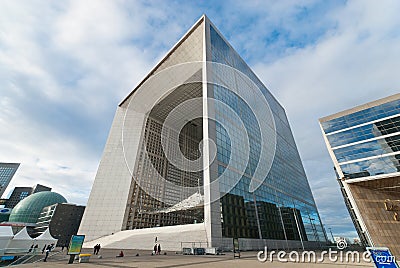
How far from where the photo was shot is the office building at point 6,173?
12006 centimetres

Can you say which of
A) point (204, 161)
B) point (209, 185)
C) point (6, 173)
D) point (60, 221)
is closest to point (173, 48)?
point (204, 161)

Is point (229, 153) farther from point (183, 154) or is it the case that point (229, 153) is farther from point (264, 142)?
point (183, 154)

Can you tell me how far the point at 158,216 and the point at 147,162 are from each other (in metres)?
12.3

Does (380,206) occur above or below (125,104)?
below

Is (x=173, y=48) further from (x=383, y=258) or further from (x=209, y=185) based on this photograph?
(x=383, y=258)

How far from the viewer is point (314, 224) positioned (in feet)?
171

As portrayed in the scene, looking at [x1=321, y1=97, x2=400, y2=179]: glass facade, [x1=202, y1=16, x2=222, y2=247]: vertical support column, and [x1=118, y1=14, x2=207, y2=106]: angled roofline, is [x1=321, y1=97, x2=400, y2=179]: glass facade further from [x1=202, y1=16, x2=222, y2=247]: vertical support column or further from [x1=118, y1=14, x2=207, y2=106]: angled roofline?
[x1=118, y1=14, x2=207, y2=106]: angled roofline

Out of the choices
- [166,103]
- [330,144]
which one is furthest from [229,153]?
[166,103]

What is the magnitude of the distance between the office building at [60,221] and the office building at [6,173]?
67.1 m

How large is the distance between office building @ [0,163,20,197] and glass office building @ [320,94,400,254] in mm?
171155

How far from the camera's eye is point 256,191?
112 feet

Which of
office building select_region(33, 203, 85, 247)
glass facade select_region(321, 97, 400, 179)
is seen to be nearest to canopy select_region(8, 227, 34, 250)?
glass facade select_region(321, 97, 400, 179)

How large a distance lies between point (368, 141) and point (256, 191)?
19077 millimetres

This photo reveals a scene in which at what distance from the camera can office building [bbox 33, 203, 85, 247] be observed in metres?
73.9
